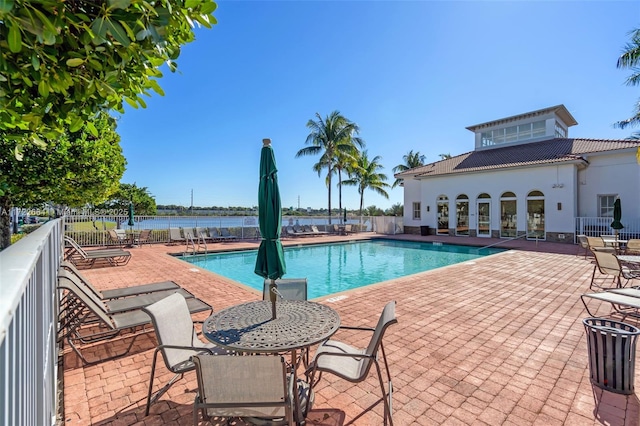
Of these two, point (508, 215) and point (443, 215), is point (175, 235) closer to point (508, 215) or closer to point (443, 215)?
point (443, 215)

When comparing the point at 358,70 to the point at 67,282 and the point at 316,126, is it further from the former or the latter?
the point at 67,282

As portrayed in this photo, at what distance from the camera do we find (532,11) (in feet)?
30.6

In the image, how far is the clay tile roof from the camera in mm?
16281

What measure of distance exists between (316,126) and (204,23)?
23889mm

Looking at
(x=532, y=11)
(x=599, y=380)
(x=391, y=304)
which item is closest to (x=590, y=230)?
(x=532, y=11)

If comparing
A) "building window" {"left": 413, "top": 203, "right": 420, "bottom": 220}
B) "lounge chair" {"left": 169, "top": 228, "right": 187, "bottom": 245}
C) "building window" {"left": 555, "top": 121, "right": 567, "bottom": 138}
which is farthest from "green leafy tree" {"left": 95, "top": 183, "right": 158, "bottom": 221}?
"building window" {"left": 555, "top": 121, "right": 567, "bottom": 138}

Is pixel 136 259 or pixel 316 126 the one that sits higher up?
pixel 316 126

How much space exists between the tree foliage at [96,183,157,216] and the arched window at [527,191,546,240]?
34.6 m

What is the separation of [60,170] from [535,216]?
21421 millimetres

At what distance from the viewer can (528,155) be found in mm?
18344

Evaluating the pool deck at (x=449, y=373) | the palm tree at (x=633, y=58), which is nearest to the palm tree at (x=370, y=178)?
the palm tree at (x=633, y=58)

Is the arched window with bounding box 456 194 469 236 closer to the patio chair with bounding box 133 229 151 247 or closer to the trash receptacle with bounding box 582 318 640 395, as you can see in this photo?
the trash receptacle with bounding box 582 318 640 395

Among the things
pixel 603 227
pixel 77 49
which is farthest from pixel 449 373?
pixel 603 227

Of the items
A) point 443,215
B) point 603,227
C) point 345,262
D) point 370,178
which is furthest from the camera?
point 370,178
